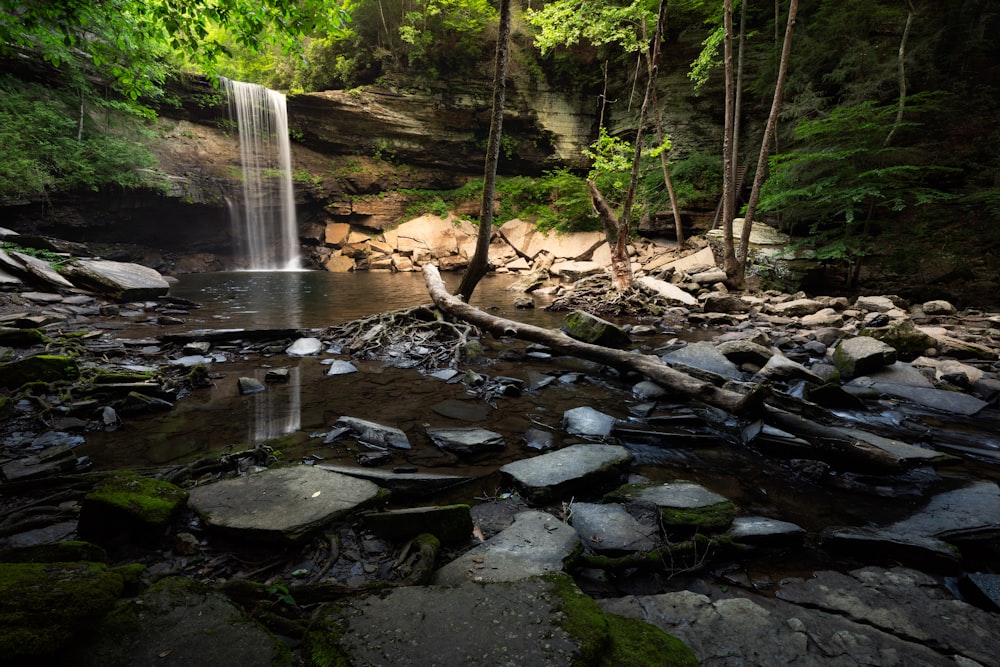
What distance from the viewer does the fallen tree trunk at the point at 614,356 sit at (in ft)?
12.6

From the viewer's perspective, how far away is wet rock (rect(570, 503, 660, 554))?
2.13 meters

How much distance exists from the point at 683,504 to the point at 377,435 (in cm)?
240

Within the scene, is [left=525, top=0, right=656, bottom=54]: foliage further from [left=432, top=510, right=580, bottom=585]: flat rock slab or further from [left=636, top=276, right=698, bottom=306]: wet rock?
[left=432, top=510, right=580, bottom=585]: flat rock slab

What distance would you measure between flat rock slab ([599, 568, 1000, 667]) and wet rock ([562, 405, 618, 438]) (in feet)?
6.27

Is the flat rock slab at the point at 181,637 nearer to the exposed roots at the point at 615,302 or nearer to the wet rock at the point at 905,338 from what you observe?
the wet rock at the point at 905,338

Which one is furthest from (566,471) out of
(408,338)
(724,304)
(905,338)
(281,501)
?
(724,304)

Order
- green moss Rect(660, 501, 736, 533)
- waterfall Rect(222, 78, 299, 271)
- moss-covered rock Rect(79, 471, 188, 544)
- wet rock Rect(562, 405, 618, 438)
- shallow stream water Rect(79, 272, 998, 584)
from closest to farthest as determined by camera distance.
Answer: moss-covered rock Rect(79, 471, 188, 544)
green moss Rect(660, 501, 736, 533)
shallow stream water Rect(79, 272, 998, 584)
wet rock Rect(562, 405, 618, 438)
waterfall Rect(222, 78, 299, 271)

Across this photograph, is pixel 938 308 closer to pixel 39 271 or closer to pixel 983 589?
pixel 983 589

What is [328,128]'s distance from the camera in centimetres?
2438

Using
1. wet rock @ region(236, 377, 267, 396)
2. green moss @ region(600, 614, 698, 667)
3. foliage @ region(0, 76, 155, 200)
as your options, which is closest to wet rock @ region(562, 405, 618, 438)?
green moss @ region(600, 614, 698, 667)

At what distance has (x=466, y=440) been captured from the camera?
343 centimetres

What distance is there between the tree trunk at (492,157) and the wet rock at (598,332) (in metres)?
2.14

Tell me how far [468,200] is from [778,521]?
26.4 metres

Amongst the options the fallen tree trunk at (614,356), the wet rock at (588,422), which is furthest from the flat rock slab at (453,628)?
the fallen tree trunk at (614,356)
